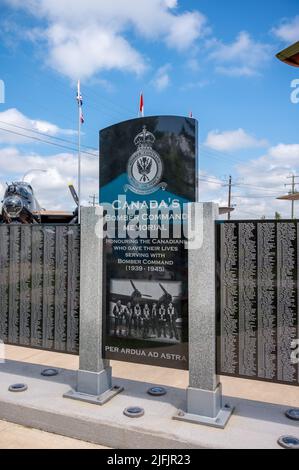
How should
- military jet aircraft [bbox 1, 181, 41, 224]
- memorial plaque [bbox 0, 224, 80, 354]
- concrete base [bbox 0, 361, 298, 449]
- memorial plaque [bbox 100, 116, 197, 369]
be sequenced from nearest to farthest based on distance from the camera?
concrete base [bbox 0, 361, 298, 449] < memorial plaque [bbox 100, 116, 197, 369] < memorial plaque [bbox 0, 224, 80, 354] < military jet aircraft [bbox 1, 181, 41, 224]

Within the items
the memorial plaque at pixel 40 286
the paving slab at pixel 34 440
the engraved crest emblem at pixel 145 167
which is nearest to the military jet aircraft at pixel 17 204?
the memorial plaque at pixel 40 286

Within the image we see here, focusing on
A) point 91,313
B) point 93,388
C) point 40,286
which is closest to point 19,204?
point 40,286

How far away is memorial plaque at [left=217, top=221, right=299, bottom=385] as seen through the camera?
13.4ft

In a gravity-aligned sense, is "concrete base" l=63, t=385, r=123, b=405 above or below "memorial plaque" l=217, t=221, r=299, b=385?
below

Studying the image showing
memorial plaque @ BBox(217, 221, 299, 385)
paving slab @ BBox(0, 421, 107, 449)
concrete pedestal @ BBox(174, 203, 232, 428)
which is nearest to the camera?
memorial plaque @ BBox(217, 221, 299, 385)

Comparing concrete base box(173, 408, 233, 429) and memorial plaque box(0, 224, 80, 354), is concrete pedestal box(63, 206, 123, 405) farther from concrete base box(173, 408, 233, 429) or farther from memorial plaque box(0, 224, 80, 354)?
concrete base box(173, 408, 233, 429)

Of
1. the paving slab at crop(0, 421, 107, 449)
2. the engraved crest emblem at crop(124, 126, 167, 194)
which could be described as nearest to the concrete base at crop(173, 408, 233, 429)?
the paving slab at crop(0, 421, 107, 449)

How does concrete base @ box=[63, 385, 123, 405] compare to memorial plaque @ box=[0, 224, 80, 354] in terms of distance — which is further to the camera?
memorial plaque @ box=[0, 224, 80, 354]

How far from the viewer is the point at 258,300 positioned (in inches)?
166

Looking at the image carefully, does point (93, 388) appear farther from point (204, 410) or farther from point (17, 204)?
point (17, 204)

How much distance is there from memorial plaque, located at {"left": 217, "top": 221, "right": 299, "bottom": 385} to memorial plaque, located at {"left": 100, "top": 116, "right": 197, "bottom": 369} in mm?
491

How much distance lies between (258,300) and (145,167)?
206 cm

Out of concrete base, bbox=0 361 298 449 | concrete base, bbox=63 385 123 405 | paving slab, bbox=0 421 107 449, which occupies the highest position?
concrete base, bbox=63 385 123 405
